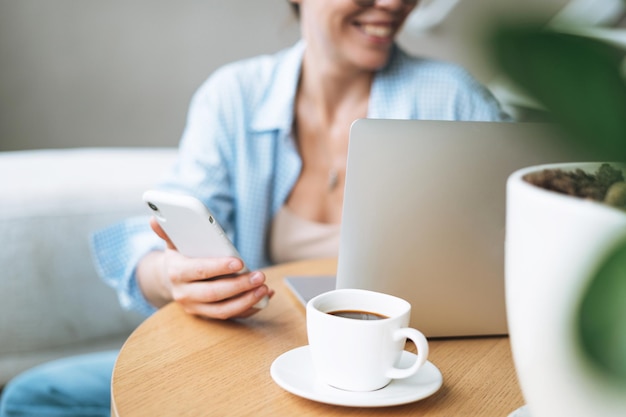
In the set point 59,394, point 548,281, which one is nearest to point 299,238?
point 59,394

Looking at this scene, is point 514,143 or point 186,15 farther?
point 186,15

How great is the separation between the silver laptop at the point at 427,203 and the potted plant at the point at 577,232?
239 millimetres

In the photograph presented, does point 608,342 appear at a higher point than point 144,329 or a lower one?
higher

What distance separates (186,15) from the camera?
236cm

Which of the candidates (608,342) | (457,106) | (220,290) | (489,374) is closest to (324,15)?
(457,106)

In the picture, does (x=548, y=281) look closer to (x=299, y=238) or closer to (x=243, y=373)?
(x=243, y=373)

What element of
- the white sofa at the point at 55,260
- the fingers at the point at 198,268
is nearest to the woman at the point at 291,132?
the white sofa at the point at 55,260

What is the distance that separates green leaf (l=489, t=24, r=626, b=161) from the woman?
0.99 metres

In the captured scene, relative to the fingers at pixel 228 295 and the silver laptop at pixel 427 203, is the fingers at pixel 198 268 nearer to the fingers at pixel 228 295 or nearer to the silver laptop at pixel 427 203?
the fingers at pixel 228 295

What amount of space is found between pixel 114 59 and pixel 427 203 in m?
1.91

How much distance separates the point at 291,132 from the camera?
4.59ft

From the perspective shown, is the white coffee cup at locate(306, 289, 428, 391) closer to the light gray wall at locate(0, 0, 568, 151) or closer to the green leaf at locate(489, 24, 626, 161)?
the green leaf at locate(489, 24, 626, 161)

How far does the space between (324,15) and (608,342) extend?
44.5 inches

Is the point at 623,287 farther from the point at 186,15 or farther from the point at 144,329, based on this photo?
the point at 186,15
